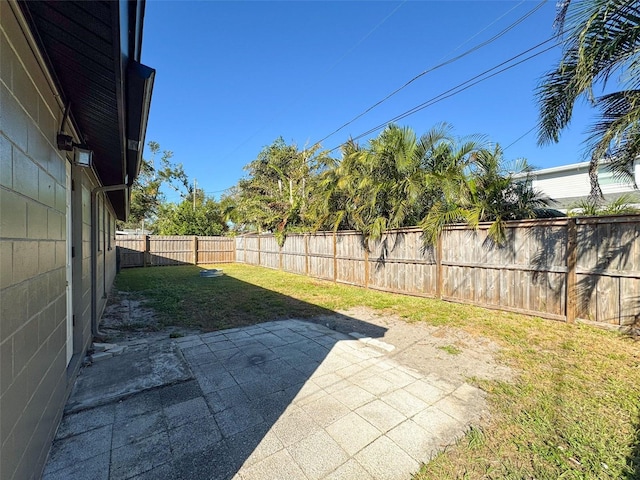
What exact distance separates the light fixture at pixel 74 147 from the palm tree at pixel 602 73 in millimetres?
5117

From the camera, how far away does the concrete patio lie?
174 cm

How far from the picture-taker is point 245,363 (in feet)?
10.5

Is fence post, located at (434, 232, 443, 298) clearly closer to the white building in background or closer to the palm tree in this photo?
the palm tree

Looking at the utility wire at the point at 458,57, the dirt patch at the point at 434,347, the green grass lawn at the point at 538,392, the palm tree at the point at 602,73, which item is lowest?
the dirt patch at the point at 434,347

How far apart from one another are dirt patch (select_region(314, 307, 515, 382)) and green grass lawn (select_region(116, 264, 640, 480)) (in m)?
0.20

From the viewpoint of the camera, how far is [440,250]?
6.45m

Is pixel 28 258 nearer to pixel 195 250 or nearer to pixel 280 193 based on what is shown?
pixel 280 193

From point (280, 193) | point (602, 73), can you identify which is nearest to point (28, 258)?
point (602, 73)

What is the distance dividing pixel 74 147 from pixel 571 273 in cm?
665

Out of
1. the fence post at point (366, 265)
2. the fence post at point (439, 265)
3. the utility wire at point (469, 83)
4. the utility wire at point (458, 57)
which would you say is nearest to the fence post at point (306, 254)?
the fence post at point (366, 265)

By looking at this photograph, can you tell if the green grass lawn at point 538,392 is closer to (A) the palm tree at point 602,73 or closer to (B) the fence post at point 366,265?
(B) the fence post at point 366,265

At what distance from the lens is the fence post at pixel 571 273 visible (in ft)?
15.0

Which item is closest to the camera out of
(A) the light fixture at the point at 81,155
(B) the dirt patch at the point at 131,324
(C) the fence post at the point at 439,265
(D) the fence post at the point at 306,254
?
(A) the light fixture at the point at 81,155

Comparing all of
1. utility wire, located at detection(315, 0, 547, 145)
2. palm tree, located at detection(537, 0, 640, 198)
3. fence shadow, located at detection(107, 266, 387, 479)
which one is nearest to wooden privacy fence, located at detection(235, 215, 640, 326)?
palm tree, located at detection(537, 0, 640, 198)
